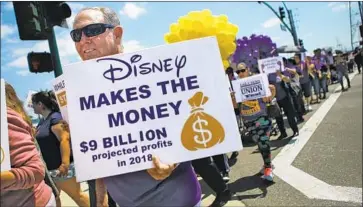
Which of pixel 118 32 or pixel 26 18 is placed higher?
pixel 26 18

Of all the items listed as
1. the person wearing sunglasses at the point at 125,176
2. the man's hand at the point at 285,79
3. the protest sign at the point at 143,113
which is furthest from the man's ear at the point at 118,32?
the man's hand at the point at 285,79

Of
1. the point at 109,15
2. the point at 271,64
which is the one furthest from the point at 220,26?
the point at 271,64

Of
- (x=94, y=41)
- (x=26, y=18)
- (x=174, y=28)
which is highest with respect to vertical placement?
(x=26, y=18)

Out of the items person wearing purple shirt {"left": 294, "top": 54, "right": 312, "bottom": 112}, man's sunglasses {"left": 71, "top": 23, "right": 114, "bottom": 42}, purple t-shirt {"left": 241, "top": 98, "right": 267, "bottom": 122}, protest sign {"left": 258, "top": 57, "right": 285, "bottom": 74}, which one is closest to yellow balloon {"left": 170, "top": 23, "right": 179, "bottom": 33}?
man's sunglasses {"left": 71, "top": 23, "right": 114, "bottom": 42}

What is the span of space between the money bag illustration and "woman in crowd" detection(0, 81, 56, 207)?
76 cm

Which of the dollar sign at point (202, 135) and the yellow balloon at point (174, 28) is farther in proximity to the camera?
the yellow balloon at point (174, 28)

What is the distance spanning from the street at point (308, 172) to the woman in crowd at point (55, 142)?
1727 mm

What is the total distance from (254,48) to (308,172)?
14.3 meters

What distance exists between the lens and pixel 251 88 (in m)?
6.40

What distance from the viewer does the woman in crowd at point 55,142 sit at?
4.16 meters

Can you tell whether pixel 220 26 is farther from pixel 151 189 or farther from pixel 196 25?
pixel 151 189

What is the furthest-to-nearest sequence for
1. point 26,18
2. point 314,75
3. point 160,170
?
point 314,75 < point 26,18 < point 160,170

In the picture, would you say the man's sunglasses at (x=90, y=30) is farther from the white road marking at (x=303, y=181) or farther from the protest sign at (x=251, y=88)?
the protest sign at (x=251, y=88)

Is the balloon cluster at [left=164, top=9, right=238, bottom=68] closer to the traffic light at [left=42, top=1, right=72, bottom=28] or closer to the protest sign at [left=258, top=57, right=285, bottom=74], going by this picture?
the traffic light at [left=42, top=1, right=72, bottom=28]
